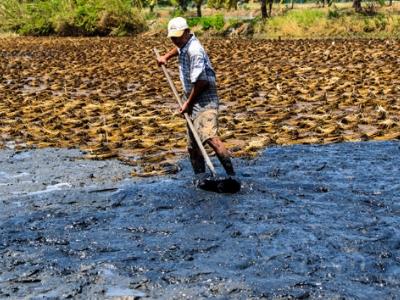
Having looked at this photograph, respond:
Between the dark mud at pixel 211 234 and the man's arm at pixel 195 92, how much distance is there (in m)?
0.90

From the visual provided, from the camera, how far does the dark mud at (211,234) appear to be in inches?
190

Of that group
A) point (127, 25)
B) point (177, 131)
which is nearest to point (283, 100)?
point (177, 131)

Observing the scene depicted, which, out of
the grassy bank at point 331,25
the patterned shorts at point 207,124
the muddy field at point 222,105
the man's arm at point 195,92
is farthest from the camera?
the grassy bank at point 331,25

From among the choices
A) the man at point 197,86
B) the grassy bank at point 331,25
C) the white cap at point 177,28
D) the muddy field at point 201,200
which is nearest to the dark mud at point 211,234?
the muddy field at point 201,200

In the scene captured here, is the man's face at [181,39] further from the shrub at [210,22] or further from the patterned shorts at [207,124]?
the shrub at [210,22]

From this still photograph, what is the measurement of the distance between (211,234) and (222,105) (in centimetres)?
703

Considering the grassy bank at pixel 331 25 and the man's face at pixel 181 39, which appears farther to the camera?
the grassy bank at pixel 331 25

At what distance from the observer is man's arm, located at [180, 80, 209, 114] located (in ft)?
22.6

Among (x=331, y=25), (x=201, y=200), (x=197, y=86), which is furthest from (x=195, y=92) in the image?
(x=331, y=25)

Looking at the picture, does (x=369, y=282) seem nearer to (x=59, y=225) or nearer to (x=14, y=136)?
(x=59, y=225)

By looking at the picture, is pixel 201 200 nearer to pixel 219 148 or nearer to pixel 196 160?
pixel 219 148

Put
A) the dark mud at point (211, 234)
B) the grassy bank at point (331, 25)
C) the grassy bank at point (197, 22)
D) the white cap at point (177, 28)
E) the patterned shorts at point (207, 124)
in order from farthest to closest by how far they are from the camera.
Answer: the grassy bank at point (197, 22)
the grassy bank at point (331, 25)
the patterned shorts at point (207, 124)
the white cap at point (177, 28)
the dark mud at point (211, 234)

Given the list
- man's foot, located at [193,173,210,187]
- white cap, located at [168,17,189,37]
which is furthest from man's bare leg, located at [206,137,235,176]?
white cap, located at [168,17,189,37]

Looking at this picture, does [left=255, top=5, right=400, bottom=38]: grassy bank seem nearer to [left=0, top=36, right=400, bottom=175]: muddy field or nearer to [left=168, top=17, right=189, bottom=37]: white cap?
[left=0, top=36, right=400, bottom=175]: muddy field
